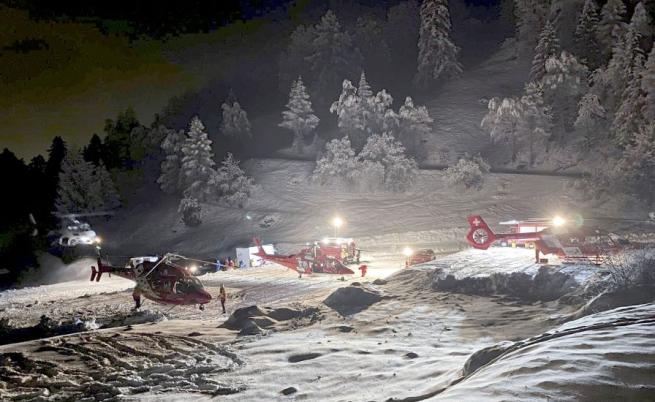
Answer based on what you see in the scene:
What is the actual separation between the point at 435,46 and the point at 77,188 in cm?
5578

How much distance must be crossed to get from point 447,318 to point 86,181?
2298 inches

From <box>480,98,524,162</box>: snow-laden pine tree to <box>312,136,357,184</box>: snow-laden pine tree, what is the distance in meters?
16.3

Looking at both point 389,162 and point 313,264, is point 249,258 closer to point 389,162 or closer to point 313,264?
point 313,264

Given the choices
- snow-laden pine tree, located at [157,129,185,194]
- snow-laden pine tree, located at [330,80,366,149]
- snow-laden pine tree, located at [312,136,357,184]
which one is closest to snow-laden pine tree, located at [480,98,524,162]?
snow-laden pine tree, located at [330,80,366,149]

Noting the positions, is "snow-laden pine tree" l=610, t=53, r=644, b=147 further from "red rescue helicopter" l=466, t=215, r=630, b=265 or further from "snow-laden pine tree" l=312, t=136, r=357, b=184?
"snow-laden pine tree" l=312, t=136, r=357, b=184

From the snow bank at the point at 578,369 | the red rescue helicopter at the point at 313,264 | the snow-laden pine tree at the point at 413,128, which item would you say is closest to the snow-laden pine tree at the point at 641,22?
the snow-laden pine tree at the point at 413,128

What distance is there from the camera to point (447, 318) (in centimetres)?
1518

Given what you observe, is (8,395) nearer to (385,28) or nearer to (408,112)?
(408,112)

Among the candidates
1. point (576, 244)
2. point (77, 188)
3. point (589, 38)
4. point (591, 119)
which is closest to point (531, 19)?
point (589, 38)

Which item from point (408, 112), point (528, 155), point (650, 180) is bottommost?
point (650, 180)

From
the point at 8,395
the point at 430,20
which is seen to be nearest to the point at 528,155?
the point at 430,20

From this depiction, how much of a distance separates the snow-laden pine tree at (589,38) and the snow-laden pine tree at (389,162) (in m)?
23.8

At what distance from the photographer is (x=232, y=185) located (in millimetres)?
56219

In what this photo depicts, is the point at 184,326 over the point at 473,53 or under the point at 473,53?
under
